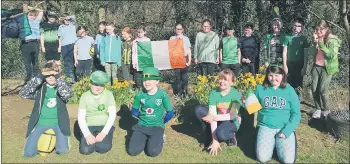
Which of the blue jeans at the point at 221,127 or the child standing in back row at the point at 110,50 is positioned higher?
the child standing in back row at the point at 110,50

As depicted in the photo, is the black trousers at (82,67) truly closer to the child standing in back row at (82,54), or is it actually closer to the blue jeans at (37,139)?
the child standing in back row at (82,54)

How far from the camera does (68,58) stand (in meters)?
8.98

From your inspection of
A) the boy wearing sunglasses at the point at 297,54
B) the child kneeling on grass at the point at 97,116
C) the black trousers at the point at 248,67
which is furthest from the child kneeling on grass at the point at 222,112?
the black trousers at the point at 248,67

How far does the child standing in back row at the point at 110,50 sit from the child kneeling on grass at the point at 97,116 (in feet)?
7.50

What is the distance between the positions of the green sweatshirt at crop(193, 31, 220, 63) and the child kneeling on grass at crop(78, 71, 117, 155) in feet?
8.32

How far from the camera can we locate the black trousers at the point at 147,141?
545 cm

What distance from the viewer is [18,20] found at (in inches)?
351

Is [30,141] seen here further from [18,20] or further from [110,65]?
[18,20]

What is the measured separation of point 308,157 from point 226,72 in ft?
4.75

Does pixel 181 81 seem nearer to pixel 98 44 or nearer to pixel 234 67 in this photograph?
pixel 234 67

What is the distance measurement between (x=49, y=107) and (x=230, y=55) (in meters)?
3.43

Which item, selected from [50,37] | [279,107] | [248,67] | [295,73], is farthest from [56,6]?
[279,107]

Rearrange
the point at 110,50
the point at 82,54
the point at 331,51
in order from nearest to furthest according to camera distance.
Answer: the point at 331,51 → the point at 110,50 → the point at 82,54

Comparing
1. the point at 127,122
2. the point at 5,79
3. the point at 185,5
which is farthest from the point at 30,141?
the point at 185,5
